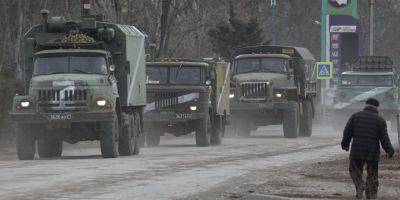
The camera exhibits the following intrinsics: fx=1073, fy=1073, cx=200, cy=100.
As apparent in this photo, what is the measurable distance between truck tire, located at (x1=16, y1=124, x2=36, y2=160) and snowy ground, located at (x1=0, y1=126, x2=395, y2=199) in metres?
1.00

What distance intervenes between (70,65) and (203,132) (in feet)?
24.6

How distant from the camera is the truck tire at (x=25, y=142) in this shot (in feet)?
83.1

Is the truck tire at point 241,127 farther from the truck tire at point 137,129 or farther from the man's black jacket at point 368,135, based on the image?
the man's black jacket at point 368,135

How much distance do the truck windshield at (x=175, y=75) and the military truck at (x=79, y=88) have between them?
4351 mm

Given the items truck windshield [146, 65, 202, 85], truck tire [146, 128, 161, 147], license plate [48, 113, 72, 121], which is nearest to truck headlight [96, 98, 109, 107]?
license plate [48, 113, 72, 121]

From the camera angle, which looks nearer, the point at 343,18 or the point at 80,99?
the point at 80,99

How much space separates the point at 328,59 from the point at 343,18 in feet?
10.5

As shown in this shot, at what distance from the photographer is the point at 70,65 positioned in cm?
2575

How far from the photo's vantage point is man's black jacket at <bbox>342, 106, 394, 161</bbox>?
645 inches

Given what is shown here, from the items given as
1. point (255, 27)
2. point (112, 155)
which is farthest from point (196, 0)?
point (112, 155)

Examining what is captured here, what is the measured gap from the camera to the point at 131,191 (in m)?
16.8

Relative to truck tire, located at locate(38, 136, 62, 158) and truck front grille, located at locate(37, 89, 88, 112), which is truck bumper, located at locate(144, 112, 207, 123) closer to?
truck tire, located at locate(38, 136, 62, 158)

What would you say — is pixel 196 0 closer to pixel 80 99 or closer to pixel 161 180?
pixel 80 99

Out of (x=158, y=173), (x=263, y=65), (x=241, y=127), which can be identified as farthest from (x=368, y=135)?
(x=241, y=127)
